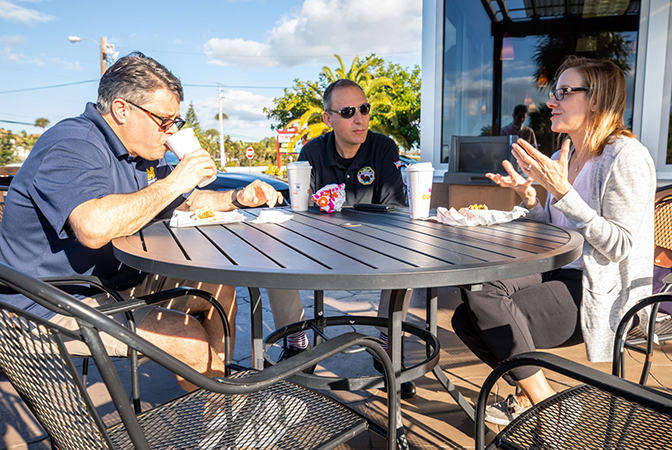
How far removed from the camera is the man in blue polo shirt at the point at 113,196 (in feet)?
4.49

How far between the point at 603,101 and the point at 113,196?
6.19 ft

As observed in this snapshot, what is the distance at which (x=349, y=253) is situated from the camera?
1158mm

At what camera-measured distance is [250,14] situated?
49.4 m

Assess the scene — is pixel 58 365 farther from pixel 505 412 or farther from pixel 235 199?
pixel 505 412

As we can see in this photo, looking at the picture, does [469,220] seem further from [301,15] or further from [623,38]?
[301,15]

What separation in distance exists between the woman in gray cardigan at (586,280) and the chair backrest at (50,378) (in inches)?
46.2

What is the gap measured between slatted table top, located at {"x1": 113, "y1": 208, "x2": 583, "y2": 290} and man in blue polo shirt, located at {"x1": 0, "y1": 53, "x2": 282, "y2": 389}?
5.6 inches

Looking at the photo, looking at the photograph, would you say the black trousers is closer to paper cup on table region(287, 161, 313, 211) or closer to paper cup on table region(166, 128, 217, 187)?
paper cup on table region(287, 161, 313, 211)

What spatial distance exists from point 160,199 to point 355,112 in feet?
4.80

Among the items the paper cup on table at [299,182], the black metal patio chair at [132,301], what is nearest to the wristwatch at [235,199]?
the paper cup on table at [299,182]

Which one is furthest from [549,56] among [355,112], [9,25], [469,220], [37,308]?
[9,25]

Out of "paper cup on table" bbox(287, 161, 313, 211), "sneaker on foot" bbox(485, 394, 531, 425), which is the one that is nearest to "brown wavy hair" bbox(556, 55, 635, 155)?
"sneaker on foot" bbox(485, 394, 531, 425)

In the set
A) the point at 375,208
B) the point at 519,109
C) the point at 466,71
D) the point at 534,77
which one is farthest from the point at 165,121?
the point at 534,77

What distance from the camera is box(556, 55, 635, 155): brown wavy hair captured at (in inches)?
67.6
